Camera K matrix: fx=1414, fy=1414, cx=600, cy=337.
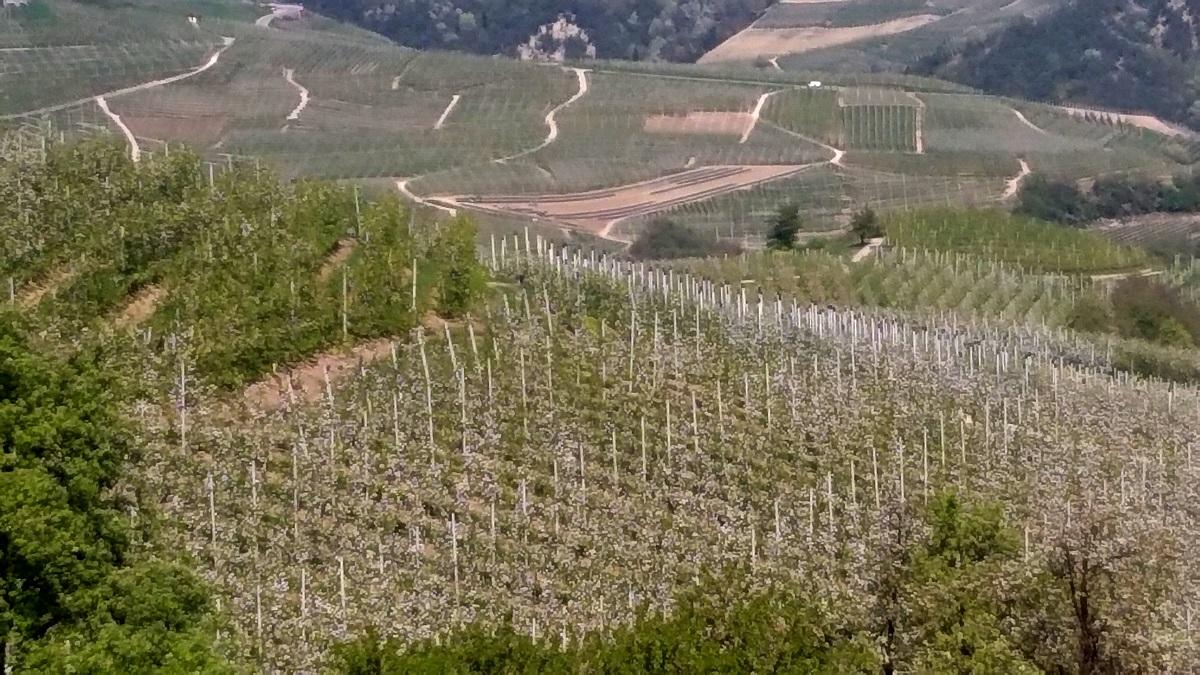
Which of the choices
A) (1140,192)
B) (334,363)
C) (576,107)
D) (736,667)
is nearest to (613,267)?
(334,363)

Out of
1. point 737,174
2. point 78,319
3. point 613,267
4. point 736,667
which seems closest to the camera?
point 736,667

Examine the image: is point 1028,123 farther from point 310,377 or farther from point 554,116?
point 310,377

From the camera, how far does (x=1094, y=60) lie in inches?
4375

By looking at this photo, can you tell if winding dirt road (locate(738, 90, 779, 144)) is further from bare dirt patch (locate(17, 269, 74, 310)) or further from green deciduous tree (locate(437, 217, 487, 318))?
bare dirt patch (locate(17, 269, 74, 310))

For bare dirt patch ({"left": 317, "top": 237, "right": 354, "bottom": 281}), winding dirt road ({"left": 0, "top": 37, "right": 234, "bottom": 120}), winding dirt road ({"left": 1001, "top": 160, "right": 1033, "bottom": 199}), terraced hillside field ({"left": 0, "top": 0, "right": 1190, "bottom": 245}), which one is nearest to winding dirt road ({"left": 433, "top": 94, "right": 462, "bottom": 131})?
terraced hillside field ({"left": 0, "top": 0, "right": 1190, "bottom": 245})

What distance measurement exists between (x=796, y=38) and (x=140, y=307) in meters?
101

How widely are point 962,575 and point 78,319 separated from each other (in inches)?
455

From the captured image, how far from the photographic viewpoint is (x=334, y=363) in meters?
20.4

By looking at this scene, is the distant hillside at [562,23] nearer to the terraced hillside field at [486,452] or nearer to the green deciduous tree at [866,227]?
the green deciduous tree at [866,227]

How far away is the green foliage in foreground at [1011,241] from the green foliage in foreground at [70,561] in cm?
3933

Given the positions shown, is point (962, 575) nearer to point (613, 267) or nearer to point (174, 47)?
point (613, 267)

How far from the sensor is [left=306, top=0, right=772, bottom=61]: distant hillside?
123500 millimetres

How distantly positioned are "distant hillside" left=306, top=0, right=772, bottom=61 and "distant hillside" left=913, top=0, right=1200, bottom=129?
22769 millimetres

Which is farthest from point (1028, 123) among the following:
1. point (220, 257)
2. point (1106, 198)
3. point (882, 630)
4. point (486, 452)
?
point (882, 630)
